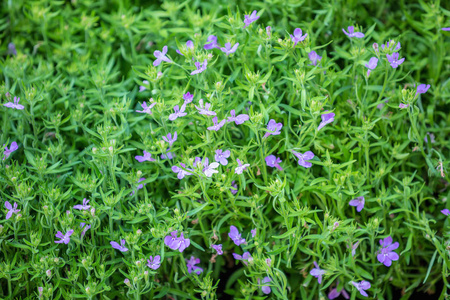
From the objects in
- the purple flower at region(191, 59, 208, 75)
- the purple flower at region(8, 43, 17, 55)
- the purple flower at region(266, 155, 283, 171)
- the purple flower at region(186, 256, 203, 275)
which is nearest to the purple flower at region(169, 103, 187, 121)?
the purple flower at region(191, 59, 208, 75)

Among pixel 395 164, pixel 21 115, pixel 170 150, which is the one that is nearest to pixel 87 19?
pixel 21 115

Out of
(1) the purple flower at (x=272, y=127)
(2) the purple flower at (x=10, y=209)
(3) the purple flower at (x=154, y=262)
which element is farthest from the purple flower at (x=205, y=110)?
(2) the purple flower at (x=10, y=209)

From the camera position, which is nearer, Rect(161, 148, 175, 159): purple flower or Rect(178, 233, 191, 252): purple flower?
Rect(178, 233, 191, 252): purple flower

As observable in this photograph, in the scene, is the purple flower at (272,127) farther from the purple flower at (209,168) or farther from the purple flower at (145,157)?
the purple flower at (145,157)

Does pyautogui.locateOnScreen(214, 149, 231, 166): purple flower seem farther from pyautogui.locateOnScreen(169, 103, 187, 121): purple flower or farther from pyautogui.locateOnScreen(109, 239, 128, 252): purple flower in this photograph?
pyautogui.locateOnScreen(109, 239, 128, 252): purple flower

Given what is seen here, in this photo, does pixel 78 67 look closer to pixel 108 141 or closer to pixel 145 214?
pixel 108 141

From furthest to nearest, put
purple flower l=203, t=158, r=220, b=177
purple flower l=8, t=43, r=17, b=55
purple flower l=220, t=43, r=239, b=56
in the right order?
purple flower l=8, t=43, r=17, b=55
purple flower l=220, t=43, r=239, b=56
purple flower l=203, t=158, r=220, b=177

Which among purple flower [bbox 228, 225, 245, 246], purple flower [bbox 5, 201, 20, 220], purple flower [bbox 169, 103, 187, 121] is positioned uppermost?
purple flower [bbox 169, 103, 187, 121]
